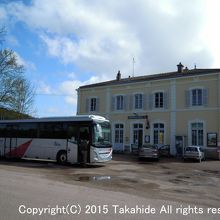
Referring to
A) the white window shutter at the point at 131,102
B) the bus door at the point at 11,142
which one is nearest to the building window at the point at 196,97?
the white window shutter at the point at 131,102

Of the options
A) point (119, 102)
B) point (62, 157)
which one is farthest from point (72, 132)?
point (119, 102)

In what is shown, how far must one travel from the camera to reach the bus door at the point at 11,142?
2491 centimetres

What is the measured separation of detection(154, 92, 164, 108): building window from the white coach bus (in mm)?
14720

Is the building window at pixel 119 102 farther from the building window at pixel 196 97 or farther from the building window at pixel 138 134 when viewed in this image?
the building window at pixel 196 97

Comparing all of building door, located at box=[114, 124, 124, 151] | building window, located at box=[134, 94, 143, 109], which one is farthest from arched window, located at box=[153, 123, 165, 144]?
building door, located at box=[114, 124, 124, 151]

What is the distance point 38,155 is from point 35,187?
11963mm

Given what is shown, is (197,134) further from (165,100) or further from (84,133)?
(84,133)

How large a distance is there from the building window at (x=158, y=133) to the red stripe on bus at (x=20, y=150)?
15.3 metres

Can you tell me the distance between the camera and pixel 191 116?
109 ft

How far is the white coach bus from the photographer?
20750 millimetres

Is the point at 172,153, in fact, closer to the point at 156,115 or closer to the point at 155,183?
the point at 156,115

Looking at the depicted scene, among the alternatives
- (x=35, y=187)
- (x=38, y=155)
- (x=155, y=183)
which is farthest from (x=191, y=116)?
(x=35, y=187)

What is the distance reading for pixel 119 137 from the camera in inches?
1502

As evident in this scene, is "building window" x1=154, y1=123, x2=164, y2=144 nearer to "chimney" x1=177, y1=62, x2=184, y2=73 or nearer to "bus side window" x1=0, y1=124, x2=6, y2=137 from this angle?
"chimney" x1=177, y1=62, x2=184, y2=73
